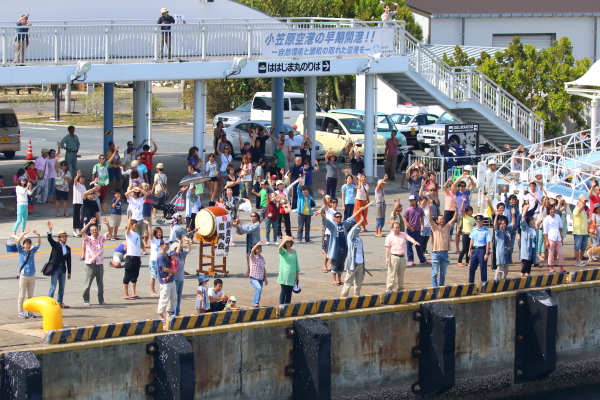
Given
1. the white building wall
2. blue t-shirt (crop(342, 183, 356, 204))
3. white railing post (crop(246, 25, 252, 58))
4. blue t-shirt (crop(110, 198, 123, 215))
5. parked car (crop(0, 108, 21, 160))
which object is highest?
the white building wall

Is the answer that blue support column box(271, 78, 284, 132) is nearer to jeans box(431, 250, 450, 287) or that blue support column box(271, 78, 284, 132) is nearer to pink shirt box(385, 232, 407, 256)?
jeans box(431, 250, 450, 287)

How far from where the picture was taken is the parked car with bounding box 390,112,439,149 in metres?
37.7

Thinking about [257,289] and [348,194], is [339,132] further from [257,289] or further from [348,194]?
[257,289]

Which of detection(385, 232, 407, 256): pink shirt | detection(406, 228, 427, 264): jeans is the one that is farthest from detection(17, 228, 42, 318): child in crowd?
detection(406, 228, 427, 264): jeans

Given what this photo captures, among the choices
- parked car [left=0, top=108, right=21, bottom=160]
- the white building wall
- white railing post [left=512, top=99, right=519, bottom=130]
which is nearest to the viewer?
white railing post [left=512, top=99, right=519, bottom=130]

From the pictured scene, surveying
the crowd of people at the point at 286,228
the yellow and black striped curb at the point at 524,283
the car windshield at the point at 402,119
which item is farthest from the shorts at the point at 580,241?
the car windshield at the point at 402,119

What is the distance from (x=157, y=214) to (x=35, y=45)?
16.2ft

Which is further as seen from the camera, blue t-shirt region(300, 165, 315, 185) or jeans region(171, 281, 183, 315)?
blue t-shirt region(300, 165, 315, 185)

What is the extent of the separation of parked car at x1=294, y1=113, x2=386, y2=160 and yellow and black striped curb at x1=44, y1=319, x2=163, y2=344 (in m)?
20.4

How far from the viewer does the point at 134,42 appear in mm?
24219

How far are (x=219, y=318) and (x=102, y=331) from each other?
1739 millimetres

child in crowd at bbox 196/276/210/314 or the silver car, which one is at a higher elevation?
the silver car

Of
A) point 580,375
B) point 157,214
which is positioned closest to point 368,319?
point 580,375

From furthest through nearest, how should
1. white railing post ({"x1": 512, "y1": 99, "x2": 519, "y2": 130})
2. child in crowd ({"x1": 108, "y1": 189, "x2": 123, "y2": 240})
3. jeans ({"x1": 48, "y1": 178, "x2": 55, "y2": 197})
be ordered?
white railing post ({"x1": 512, "y1": 99, "x2": 519, "y2": 130}) < jeans ({"x1": 48, "y1": 178, "x2": 55, "y2": 197}) < child in crowd ({"x1": 108, "y1": 189, "x2": 123, "y2": 240})
